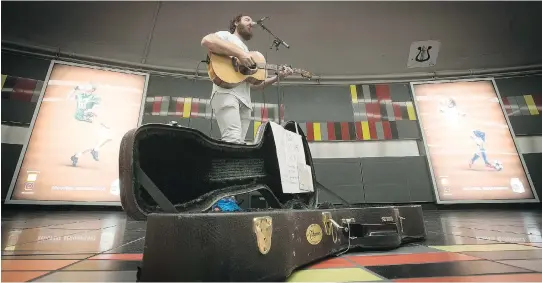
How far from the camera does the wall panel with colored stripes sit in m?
4.13

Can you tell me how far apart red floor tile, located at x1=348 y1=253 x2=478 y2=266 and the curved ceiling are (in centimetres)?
311

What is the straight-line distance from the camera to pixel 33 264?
2.43 feet

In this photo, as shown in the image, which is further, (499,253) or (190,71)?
(190,71)

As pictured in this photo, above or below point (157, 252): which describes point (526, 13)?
above

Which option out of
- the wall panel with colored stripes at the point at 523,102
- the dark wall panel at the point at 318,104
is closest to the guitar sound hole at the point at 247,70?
the dark wall panel at the point at 318,104

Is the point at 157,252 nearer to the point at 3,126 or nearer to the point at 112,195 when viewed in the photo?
the point at 112,195

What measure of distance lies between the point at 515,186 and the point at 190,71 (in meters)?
5.01

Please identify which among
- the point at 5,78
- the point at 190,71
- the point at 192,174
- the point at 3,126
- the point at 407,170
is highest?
the point at 190,71

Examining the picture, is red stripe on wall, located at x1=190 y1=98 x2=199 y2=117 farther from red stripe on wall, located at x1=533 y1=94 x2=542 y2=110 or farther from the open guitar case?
red stripe on wall, located at x1=533 y1=94 x2=542 y2=110

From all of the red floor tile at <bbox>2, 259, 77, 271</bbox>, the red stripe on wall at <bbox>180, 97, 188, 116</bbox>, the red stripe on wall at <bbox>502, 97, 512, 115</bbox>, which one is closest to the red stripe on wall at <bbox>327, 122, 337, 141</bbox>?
the red stripe on wall at <bbox>180, 97, 188, 116</bbox>

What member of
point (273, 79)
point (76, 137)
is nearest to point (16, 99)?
point (76, 137)

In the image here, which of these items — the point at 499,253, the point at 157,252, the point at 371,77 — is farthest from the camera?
the point at 371,77

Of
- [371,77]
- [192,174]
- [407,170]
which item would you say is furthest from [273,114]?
[192,174]

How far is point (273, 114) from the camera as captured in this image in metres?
4.29
